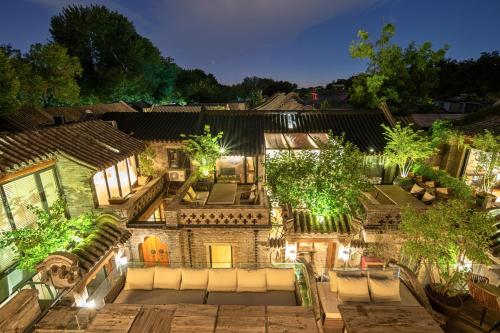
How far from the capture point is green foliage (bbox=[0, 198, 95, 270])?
9.16m

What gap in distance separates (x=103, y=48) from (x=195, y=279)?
161 ft

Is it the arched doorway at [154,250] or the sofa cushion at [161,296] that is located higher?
the sofa cushion at [161,296]

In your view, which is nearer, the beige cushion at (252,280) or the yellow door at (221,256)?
the beige cushion at (252,280)

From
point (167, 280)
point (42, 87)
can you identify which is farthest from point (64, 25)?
point (167, 280)

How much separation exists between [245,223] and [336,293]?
5.03 metres

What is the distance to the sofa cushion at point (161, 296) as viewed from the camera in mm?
9562

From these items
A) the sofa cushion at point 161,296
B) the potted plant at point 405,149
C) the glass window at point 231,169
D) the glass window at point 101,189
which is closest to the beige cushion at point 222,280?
the sofa cushion at point 161,296

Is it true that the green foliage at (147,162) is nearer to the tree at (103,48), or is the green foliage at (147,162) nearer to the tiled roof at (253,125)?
the tiled roof at (253,125)

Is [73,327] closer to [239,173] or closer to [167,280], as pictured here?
[167,280]

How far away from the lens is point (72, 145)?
12.8 m

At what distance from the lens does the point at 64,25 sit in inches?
1713

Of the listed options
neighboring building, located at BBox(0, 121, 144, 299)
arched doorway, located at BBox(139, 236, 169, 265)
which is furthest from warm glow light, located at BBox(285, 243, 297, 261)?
neighboring building, located at BBox(0, 121, 144, 299)

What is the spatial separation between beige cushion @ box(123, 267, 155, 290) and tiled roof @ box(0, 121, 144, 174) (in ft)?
16.9

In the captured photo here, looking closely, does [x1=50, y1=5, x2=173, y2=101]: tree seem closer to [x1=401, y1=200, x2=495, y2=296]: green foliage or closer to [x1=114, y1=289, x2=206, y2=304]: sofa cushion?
[x1=114, y1=289, x2=206, y2=304]: sofa cushion
